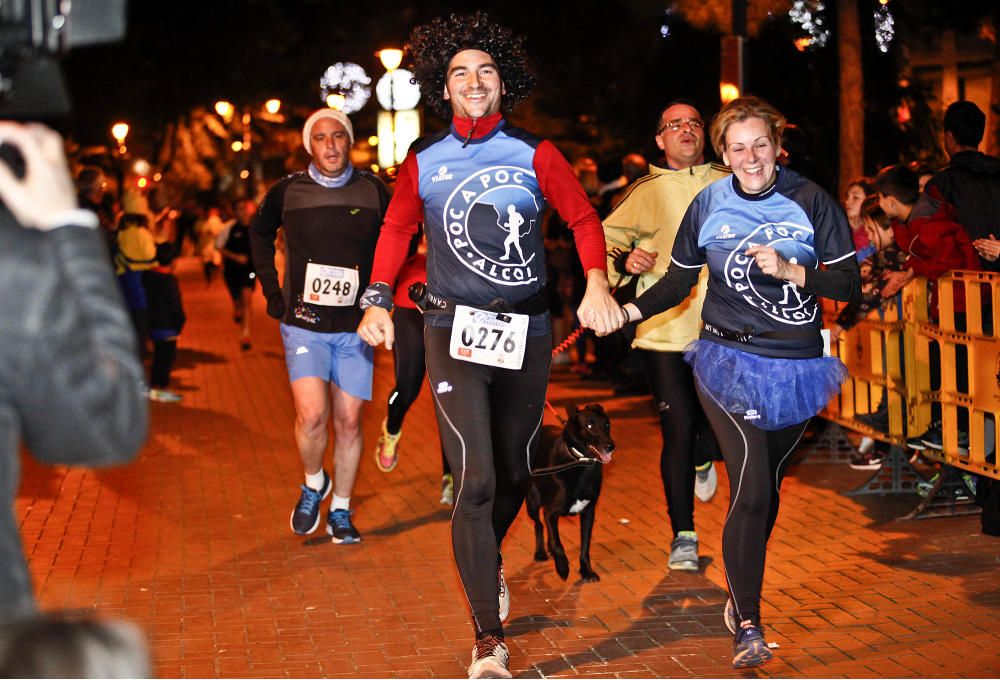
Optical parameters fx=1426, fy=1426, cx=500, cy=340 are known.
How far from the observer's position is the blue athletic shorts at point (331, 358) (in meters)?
7.92

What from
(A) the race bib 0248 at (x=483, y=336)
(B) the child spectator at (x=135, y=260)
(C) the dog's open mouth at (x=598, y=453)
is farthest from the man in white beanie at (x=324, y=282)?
(B) the child spectator at (x=135, y=260)

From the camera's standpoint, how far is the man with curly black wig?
18.2 feet

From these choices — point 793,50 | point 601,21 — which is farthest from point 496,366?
point 601,21

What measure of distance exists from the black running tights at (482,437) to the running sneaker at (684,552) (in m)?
1.71

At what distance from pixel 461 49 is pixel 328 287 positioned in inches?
93.0

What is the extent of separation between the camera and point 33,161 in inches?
94.7

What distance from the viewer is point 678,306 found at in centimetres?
730

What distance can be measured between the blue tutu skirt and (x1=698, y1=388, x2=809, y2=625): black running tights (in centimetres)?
5

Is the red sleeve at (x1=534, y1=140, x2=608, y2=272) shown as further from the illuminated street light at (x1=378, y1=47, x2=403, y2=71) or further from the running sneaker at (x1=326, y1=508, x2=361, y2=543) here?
the illuminated street light at (x1=378, y1=47, x2=403, y2=71)

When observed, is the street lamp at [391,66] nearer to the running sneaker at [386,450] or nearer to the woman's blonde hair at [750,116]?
the running sneaker at [386,450]

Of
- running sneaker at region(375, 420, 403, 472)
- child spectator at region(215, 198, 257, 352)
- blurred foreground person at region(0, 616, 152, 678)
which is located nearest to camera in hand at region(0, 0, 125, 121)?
blurred foreground person at region(0, 616, 152, 678)

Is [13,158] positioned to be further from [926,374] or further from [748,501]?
[926,374]

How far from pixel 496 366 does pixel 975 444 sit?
3.50 m

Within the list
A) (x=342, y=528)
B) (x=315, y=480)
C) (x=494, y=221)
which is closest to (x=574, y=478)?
(x=342, y=528)
